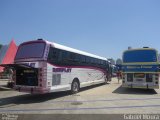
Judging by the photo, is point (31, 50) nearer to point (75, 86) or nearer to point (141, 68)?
point (75, 86)

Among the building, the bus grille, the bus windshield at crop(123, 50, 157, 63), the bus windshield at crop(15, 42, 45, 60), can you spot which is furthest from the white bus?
the building

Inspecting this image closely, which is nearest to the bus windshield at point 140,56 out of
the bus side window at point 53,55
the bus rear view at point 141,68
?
the bus rear view at point 141,68

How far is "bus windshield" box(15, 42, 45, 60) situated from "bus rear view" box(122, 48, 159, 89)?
7.57 m

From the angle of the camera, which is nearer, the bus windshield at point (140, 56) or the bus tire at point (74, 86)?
the bus tire at point (74, 86)

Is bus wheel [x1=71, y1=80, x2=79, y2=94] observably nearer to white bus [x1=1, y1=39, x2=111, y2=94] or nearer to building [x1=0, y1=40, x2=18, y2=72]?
white bus [x1=1, y1=39, x2=111, y2=94]

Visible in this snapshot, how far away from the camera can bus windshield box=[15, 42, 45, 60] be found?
1080cm

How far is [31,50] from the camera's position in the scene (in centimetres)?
1123

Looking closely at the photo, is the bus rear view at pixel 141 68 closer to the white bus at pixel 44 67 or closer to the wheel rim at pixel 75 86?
the wheel rim at pixel 75 86

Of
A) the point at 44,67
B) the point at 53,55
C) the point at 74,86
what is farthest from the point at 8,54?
the point at 44,67

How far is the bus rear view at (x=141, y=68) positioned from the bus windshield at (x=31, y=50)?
24.8ft

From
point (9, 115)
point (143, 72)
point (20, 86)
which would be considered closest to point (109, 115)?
point (9, 115)

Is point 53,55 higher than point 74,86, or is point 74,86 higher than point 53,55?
point 53,55

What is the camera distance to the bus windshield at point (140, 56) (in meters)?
14.7

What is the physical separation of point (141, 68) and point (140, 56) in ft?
3.22
